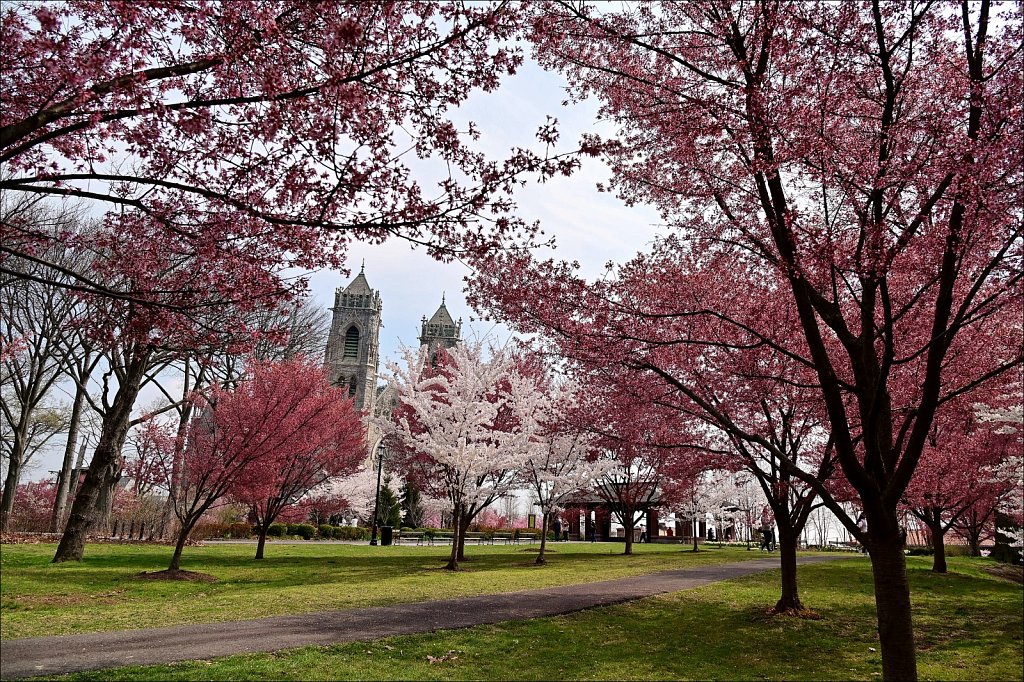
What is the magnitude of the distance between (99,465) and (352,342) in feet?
220

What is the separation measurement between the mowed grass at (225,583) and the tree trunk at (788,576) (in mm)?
4750

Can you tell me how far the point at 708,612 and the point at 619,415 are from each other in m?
4.20

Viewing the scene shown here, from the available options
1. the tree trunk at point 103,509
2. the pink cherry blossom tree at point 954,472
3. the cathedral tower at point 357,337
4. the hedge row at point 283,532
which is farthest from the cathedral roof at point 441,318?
the pink cherry blossom tree at point 954,472

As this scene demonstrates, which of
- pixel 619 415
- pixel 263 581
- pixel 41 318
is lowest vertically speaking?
pixel 263 581

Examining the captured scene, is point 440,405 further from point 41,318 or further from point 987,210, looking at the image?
point 987,210

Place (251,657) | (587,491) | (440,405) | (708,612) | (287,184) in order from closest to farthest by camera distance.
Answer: (287,184)
(251,657)
(708,612)
(440,405)
(587,491)

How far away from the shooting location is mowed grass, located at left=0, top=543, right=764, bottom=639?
823 cm

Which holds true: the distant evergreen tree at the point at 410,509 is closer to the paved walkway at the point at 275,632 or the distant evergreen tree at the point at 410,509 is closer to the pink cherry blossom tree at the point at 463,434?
the pink cherry blossom tree at the point at 463,434

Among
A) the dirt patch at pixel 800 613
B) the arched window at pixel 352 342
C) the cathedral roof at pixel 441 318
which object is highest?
the cathedral roof at pixel 441 318

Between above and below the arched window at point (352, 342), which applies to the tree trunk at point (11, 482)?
below

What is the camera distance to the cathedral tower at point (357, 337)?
79.0m

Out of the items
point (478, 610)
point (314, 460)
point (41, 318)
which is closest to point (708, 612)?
point (478, 610)

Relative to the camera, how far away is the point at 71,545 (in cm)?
1441

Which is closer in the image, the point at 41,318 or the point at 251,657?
the point at 251,657
